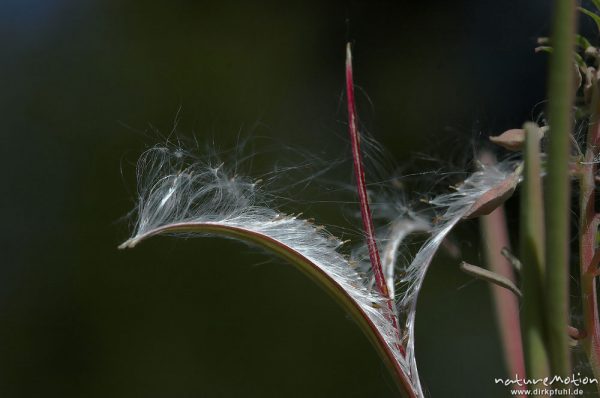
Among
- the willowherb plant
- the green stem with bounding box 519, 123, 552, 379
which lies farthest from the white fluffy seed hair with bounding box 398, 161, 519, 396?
the green stem with bounding box 519, 123, 552, 379

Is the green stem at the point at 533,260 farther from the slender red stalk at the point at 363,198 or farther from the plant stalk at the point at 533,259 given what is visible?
the slender red stalk at the point at 363,198

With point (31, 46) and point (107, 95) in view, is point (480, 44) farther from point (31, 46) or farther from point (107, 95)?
point (31, 46)

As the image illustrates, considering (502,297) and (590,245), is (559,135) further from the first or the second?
(502,297)

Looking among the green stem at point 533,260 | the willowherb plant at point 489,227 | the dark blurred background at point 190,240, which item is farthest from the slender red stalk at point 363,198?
the dark blurred background at point 190,240

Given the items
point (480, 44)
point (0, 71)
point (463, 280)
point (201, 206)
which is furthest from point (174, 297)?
point (201, 206)

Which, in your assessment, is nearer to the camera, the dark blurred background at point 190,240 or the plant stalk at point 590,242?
the plant stalk at point 590,242

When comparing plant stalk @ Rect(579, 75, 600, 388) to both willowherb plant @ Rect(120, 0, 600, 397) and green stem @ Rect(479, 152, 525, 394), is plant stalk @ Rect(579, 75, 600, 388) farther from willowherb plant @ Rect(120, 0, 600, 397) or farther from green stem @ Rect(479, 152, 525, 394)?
green stem @ Rect(479, 152, 525, 394)
